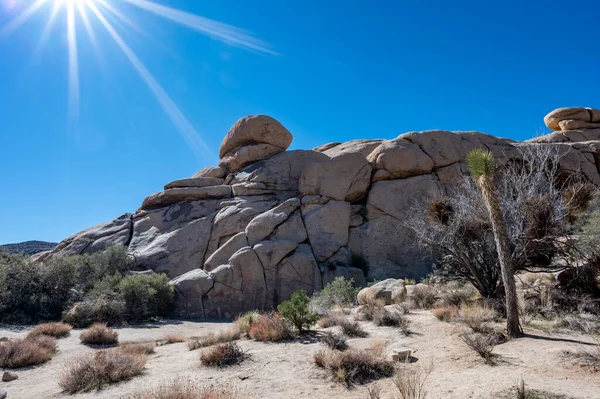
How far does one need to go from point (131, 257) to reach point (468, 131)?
2464 centimetres

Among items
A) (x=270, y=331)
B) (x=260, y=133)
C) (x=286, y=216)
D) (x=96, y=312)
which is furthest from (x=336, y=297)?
(x=260, y=133)

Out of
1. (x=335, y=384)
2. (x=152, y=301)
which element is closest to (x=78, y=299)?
(x=152, y=301)

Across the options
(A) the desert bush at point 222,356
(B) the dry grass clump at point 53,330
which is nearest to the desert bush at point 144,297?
(B) the dry grass clump at point 53,330

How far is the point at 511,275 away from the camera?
28.7 feet

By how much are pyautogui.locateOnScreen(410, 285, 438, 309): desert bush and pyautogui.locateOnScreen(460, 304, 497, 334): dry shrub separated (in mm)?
2304

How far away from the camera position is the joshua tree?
28.2 ft

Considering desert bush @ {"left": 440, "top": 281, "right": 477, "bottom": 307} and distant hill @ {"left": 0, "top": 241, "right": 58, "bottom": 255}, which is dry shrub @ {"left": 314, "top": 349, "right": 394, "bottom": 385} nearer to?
desert bush @ {"left": 440, "top": 281, "right": 477, "bottom": 307}

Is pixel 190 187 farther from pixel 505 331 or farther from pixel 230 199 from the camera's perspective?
pixel 505 331

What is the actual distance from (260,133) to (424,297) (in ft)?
62.7

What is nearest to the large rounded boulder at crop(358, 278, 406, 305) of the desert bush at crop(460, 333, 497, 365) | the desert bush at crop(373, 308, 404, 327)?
the desert bush at crop(373, 308, 404, 327)

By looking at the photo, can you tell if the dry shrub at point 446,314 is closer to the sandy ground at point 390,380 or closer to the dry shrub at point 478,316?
the dry shrub at point 478,316

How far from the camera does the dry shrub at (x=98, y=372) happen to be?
707cm

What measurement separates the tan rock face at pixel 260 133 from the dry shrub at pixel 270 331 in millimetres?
19742

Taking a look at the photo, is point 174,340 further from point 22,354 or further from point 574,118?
point 574,118
